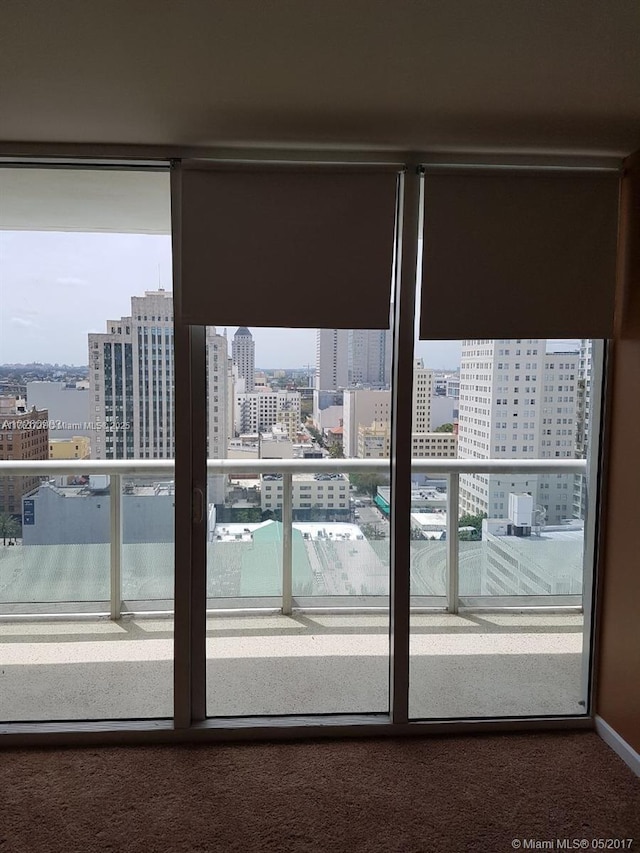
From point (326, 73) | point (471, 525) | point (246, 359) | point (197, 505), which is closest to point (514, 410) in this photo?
point (471, 525)

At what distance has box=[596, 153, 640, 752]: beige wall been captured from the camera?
2.68m

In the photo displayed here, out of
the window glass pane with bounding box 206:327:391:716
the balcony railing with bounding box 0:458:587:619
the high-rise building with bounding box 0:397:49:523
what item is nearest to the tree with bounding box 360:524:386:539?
the window glass pane with bounding box 206:327:391:716

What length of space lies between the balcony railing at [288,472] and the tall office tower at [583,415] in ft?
0.21

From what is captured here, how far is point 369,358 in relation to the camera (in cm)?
288

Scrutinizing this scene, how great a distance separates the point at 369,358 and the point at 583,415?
1059 mm

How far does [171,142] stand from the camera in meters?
2.63

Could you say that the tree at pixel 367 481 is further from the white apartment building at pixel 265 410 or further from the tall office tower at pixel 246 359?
the tall office tower at pixel 246 359

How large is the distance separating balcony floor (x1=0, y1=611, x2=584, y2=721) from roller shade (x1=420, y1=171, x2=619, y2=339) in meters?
1.44

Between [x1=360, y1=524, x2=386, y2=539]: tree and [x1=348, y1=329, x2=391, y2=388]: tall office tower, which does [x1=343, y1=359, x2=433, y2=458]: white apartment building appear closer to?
[x1=348, y1=329, x2=391, y2=388]: tall office tower

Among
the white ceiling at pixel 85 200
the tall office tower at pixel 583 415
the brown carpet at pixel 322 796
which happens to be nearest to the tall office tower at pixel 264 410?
the white ceiling at pixel 85 200

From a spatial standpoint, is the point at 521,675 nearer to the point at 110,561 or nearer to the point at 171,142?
the point at 110,561

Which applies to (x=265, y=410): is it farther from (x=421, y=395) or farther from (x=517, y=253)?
(x=517, y=253)

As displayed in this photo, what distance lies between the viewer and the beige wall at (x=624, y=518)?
8.80ft

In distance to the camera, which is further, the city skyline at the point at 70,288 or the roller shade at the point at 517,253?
the city skyline at the point at 70,288
